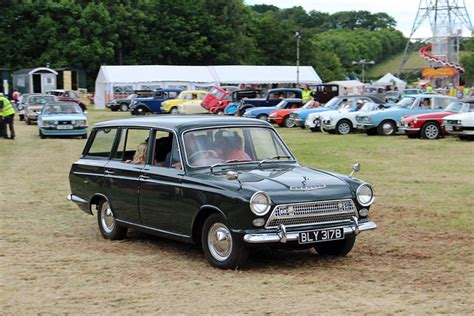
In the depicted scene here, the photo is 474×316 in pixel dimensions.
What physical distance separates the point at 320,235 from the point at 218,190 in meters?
1.15

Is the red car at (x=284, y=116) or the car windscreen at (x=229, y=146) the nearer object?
the car windscreen at (x=229, y=146)

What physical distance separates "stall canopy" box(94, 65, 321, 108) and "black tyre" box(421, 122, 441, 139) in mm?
38569

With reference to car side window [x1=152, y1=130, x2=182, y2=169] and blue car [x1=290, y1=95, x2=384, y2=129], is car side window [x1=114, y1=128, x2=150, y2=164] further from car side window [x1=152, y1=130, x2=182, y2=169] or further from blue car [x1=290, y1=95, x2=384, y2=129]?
blue car [x1=290, y1=95, x2=384, y2=129]

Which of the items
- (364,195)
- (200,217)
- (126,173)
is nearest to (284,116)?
(126,173)

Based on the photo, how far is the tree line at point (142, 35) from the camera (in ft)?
270

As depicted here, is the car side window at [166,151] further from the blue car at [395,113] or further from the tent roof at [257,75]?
the tent roof at [257,75]

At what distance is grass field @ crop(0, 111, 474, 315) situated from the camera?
619cm

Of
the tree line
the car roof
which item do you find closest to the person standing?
the car roof

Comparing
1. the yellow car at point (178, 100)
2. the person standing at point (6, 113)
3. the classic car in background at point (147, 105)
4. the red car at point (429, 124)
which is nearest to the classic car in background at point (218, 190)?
the red car at point (429, 124)

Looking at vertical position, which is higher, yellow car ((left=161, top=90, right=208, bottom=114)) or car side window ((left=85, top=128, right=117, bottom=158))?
car side window ((left=85, top=128, right=117, bottom=158))

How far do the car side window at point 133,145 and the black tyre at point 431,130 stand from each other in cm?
1776

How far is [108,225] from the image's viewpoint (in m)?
9.49

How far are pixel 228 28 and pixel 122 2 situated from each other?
1421 centimetres

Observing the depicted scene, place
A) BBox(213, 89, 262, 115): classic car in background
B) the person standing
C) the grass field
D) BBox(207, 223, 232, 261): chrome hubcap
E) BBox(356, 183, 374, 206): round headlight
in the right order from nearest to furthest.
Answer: the grass field → BBox(207, 223, 232, 261): chrome hubcap → BBox(356, 183, 374, 206): round headlight → the person standing → BBox(213, 89, 262, 115): classic car in background
